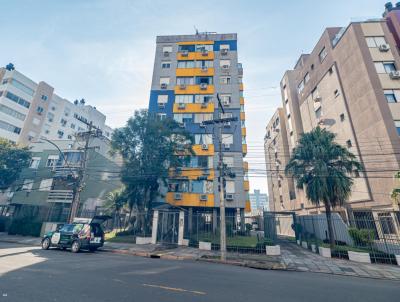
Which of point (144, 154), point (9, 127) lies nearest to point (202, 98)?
point (144, 154)

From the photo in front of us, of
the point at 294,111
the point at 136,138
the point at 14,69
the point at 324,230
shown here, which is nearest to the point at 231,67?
the point at 294,111

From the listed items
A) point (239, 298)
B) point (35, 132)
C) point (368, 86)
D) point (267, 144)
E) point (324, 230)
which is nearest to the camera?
point (239, 298)

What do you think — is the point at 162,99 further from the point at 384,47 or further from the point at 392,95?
the point at 384,47

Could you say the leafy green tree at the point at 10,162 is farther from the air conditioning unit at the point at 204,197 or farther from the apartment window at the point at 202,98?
the apartment window at the point at 202,98

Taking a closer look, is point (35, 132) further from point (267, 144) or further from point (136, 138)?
point (267, 144)

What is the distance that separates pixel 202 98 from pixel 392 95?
2454cm

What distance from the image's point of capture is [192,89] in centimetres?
3181

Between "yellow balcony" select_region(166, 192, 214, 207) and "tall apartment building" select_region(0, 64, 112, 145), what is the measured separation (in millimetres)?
25807

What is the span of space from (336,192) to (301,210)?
68.6 ft

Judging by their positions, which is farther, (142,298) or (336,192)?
(336,192)

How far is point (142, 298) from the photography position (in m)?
4.89

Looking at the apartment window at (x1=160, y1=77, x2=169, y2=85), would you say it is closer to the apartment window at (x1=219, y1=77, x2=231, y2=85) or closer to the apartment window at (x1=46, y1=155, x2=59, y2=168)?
the apartment window at (x1=219, y1=77, x2=231, y2=85)

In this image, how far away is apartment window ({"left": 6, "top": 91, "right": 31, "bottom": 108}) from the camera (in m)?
40.7

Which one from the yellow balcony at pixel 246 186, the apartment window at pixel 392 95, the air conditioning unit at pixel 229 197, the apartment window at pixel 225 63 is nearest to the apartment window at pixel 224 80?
the apartment window at pixel 225 63
